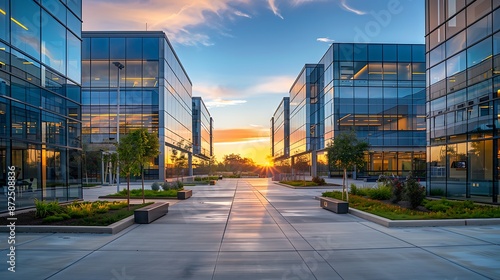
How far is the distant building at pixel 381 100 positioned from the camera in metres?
48.8

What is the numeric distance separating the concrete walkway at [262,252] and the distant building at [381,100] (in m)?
38.3

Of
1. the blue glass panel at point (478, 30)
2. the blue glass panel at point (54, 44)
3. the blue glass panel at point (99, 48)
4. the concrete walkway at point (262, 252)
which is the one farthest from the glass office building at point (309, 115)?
the concrete walkway at point (262, 252)

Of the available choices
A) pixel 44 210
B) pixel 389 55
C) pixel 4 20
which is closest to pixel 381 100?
pixel 389 55

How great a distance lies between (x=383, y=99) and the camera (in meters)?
49.4

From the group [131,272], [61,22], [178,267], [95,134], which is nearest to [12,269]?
[131,272]

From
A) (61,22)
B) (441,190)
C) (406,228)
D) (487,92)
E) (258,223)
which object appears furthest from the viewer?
(441,190)

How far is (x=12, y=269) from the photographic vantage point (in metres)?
6.89

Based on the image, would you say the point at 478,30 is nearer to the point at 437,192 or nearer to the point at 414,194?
the point at 437,192

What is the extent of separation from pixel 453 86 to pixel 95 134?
4209 centimetres

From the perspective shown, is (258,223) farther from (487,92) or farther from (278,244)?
(487,92)

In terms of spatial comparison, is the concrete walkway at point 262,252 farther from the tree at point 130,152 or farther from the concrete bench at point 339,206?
the tree at point 130,152

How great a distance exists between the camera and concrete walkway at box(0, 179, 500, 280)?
6.79 metres

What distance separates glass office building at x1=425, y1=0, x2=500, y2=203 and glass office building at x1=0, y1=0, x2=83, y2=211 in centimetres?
2077

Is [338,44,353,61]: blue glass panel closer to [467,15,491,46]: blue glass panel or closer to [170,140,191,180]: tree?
[170,140,191,180]: tree
